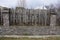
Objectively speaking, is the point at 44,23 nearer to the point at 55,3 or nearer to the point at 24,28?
the point at 24,28

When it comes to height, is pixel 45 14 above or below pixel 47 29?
above

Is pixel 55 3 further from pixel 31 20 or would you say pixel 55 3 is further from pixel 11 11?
pixel 11 11

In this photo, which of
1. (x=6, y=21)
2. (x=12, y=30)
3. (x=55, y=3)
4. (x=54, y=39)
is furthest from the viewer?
(x=55, y=3)

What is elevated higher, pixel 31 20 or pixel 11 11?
pixel 11 11

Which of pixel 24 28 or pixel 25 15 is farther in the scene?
pixel 25 15

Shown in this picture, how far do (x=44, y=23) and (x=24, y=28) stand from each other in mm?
1620

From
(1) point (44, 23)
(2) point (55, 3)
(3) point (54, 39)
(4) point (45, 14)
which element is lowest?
(3) point (54, 39)

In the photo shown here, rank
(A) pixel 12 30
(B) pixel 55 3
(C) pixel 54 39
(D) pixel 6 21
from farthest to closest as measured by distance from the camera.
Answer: (B) pixel 55 3
(D) pixel 6 21
(A) pixel 12 30
(C) pixel 54 39

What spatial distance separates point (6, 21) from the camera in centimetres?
796

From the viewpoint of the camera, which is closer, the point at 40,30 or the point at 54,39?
the point at 54,39

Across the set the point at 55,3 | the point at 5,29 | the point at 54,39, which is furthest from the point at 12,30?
the point at 55,3

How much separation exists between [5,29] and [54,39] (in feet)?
9.11

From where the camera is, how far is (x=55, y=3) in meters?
10.5

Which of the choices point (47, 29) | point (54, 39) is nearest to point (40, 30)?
point (47, 29)
